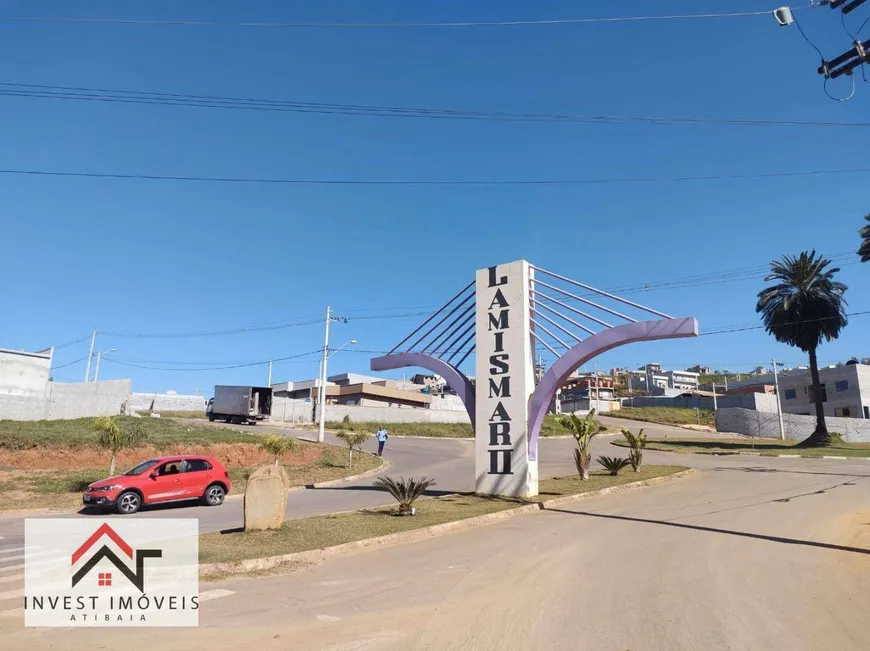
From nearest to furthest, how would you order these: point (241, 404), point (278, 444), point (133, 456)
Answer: point (278, 444)
point (133, 456)
point (241, 404)

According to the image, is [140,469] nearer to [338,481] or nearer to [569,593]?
[338,481]

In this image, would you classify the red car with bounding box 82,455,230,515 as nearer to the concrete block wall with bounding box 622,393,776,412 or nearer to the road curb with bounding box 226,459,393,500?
the road curb with bounding box 226,459,393,500

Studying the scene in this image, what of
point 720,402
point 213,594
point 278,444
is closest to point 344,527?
point 213,594

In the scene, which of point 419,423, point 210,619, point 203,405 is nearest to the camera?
point 210,619

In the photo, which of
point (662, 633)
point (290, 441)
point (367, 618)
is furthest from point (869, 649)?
point (290, 441)

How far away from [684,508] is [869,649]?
11000 millimetres

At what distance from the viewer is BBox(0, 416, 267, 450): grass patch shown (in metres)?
25.9

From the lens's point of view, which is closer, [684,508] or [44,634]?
[44,634]

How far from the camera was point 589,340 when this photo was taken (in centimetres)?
1788

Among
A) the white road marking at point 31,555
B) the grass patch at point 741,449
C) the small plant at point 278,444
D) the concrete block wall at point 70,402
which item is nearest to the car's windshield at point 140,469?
the white road marking at point 31,555

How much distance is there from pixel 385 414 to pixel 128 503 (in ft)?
154

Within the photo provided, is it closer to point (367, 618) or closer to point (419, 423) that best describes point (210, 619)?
point (367, 618)

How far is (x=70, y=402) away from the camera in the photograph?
38812 mm

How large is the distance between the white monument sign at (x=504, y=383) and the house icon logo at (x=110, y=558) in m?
11.0
